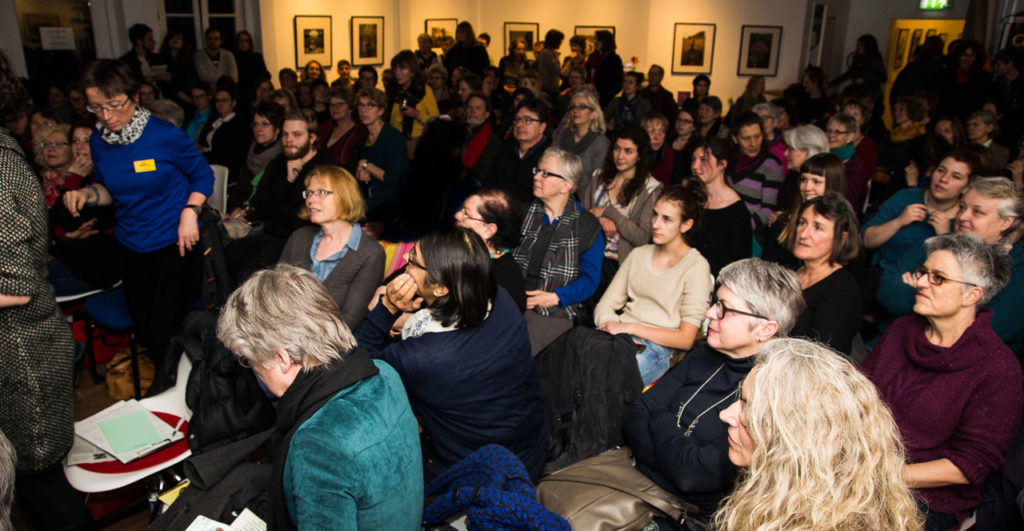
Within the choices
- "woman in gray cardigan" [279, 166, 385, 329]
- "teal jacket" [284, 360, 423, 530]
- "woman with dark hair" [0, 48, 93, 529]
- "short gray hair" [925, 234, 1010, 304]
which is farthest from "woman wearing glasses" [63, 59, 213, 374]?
"short gray hair" [925, 234, 1010, 304]

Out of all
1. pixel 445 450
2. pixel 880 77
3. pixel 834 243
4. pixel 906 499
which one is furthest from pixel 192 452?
pixel 880 77

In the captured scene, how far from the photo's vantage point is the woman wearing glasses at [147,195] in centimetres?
305

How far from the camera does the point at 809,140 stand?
14.8ft

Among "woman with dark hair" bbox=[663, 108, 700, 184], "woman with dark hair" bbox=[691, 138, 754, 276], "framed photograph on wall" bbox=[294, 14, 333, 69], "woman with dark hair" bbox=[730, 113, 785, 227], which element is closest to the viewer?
"woman with dark hair" bbox=[691, 138, 754, 276]

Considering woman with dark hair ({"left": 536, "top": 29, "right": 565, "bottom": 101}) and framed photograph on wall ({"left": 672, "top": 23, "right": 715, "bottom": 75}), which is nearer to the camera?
woman with dark hair ({"left": 536, "top": 29, "right": 565, "bottom": 101})

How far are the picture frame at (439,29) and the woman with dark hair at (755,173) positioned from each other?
26.8ft

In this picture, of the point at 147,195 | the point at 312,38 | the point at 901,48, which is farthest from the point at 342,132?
the point at 901,48

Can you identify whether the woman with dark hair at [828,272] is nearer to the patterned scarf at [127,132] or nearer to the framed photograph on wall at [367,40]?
the patterned scarf at [127,132]

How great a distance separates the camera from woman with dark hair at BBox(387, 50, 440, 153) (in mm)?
7043

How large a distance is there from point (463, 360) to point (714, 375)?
0.86 m

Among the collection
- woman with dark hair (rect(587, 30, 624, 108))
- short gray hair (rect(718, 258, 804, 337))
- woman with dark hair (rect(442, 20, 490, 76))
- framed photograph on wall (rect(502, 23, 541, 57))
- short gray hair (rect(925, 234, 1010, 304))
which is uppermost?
framed photograph on wall (rect(502, 23, 541, 57))

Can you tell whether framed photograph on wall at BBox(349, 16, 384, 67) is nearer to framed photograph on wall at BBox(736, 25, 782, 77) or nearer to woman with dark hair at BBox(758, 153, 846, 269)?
framed photograph on wall at BBox(736, 25, 782, 77)

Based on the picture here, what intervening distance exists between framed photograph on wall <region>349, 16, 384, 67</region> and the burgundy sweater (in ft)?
33.6

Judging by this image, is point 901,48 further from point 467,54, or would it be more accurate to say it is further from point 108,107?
point 108,107
